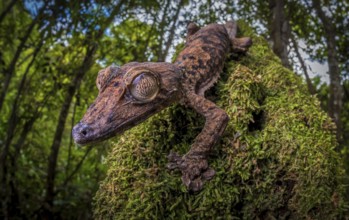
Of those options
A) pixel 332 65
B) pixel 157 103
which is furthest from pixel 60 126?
pixel 332 65

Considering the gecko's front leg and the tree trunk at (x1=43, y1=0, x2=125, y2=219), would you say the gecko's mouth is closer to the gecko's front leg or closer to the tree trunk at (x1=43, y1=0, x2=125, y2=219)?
the gecko's front leg

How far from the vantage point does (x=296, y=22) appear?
15.9 ft

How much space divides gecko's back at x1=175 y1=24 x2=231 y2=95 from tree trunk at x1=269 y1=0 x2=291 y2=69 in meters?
0.79

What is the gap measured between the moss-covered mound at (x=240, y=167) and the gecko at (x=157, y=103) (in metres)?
0.12

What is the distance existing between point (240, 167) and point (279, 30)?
2229 mm

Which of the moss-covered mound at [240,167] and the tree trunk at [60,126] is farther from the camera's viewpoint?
the tree trunk at [60,126]

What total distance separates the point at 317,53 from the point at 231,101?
7.89ft

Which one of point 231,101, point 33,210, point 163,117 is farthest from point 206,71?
point 33,210

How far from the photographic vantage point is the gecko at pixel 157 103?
2230 mm

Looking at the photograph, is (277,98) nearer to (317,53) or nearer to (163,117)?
(163,117)

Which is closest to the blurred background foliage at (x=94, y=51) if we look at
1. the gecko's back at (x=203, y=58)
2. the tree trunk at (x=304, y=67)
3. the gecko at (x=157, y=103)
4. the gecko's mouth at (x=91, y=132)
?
the tree trunk at (x=304, y=67)

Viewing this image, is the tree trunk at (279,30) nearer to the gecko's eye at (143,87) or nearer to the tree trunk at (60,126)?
the tree trunk at (60,126)

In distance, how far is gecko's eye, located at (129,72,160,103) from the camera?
232cm

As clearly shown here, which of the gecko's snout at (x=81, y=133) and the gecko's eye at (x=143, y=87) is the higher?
the gecko's eye at (x=143, y=87)
